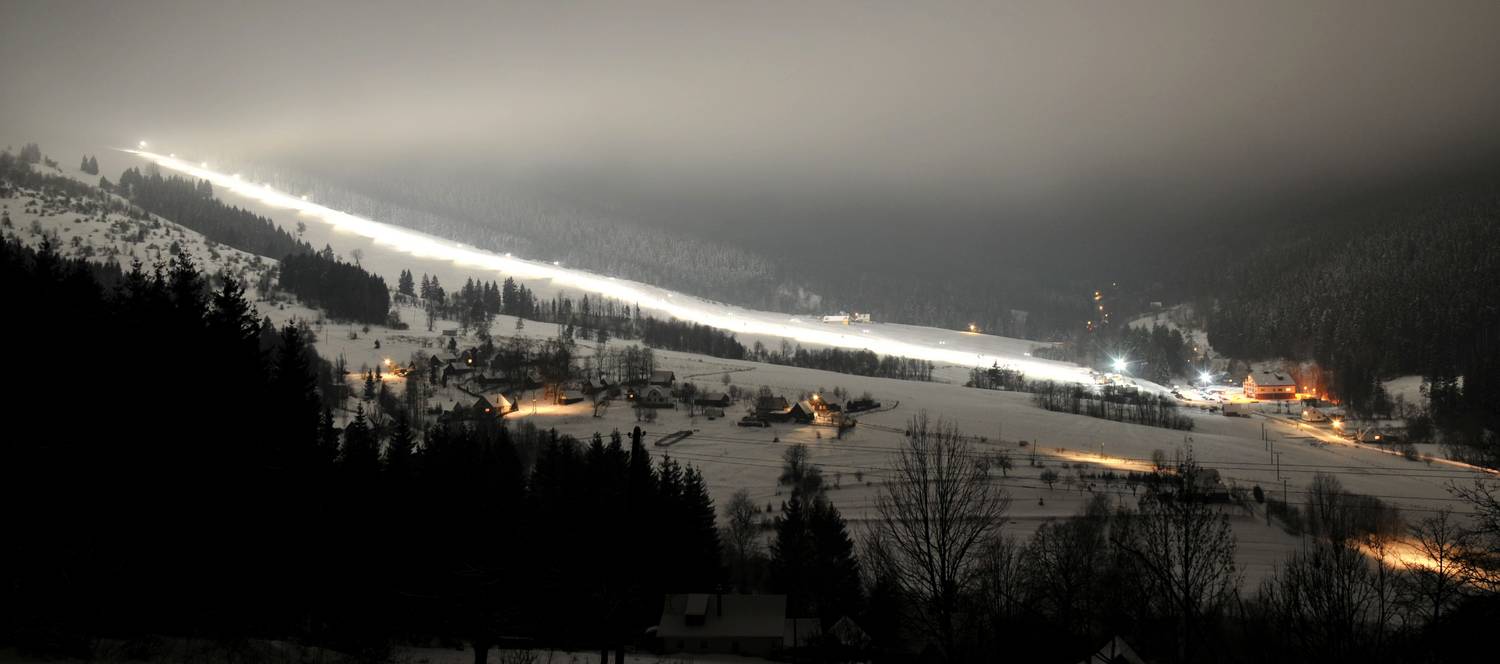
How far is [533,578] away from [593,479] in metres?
5.51

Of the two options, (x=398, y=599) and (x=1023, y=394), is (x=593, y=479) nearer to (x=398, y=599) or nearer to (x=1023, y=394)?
(x=398, y=599)

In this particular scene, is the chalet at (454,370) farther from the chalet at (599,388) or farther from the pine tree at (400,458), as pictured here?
the pine tree at (400,458)

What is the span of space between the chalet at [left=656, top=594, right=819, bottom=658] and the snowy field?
17.4 meters

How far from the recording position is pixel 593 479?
2558cm

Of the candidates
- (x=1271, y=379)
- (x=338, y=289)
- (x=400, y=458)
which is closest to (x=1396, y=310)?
(x=1271, y=379)

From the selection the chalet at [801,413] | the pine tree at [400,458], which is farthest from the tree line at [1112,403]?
the pine tree at [400,458]

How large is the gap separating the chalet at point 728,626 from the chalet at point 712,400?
146 feet

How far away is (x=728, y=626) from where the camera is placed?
71.2ft

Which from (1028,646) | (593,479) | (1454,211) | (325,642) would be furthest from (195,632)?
(1454,211)

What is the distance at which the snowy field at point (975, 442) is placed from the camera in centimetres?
4522

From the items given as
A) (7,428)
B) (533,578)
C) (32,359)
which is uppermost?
(32,359)

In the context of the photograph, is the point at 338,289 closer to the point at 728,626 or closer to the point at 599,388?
the point at 599,388

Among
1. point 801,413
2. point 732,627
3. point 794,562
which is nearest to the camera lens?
point 732,627

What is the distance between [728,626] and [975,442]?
41.6m
